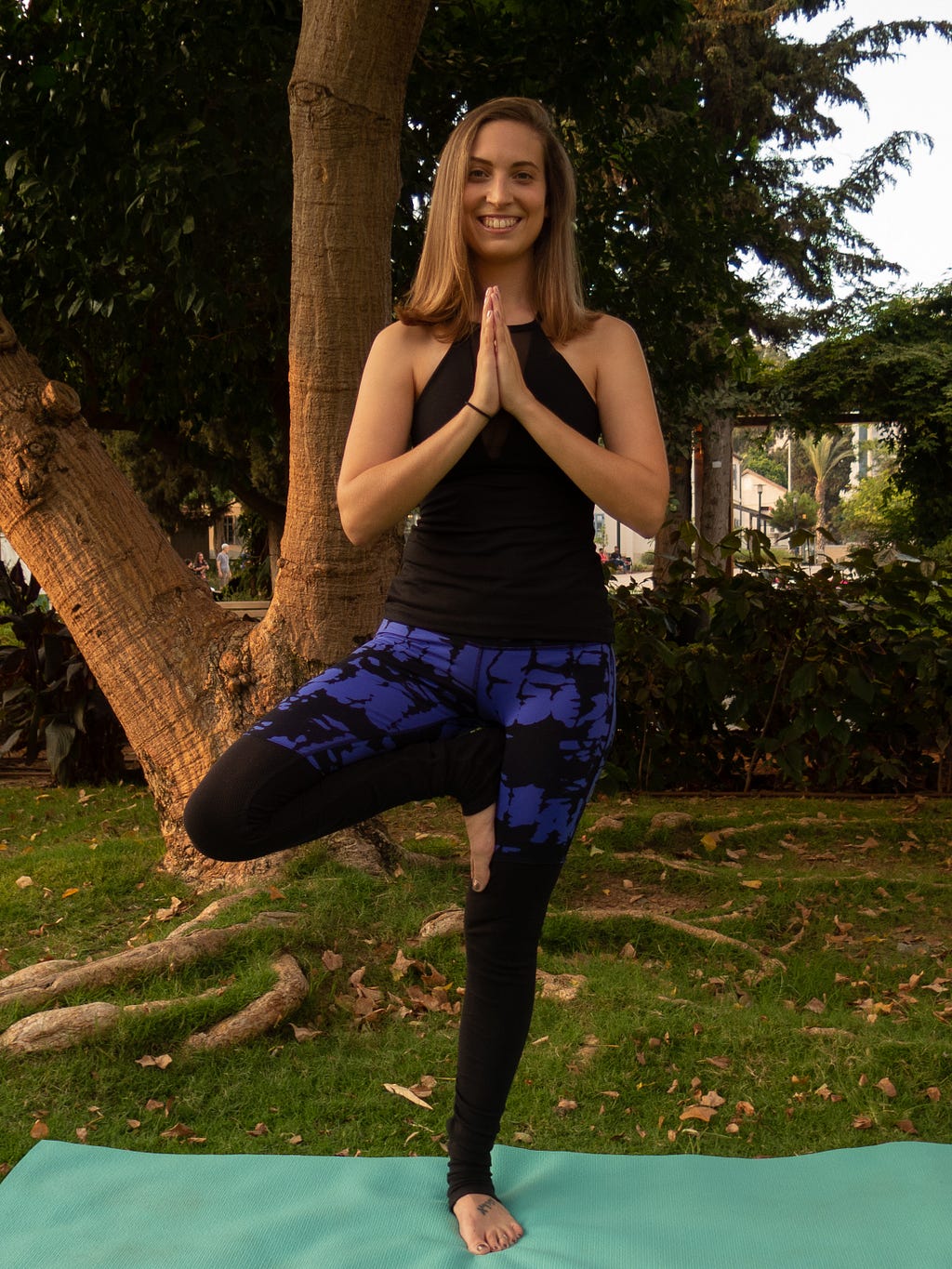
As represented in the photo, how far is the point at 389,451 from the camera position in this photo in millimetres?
2361

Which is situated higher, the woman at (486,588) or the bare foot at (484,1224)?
the woman at (486,588)

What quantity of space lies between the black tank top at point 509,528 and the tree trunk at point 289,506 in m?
1.99

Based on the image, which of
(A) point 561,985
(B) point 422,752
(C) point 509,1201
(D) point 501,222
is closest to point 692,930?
(A) point 561,985

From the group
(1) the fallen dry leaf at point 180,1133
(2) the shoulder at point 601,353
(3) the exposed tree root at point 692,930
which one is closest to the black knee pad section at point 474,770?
(2) the shoulder at point 601,353

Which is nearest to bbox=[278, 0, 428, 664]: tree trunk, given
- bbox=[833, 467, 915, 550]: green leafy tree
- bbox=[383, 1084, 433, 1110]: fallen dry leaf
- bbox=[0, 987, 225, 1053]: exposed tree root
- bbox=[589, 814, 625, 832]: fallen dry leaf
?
bbox=[0, 987, 225, 1053]: exposed tree root

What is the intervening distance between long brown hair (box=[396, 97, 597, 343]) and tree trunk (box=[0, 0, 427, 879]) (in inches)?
73.7

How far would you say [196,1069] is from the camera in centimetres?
327

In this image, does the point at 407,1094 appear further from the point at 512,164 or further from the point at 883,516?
the point at 883,516

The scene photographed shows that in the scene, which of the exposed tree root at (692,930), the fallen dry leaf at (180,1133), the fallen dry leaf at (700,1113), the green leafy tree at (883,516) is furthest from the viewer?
the green leafy tree at (883,516)

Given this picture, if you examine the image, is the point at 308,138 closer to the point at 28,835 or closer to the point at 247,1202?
the point at 247,1202

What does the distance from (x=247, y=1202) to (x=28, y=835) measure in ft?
13.1

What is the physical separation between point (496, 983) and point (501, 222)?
152 cm

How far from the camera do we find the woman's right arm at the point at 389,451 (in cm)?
221

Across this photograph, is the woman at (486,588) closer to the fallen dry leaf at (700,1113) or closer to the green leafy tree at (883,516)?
the fallen dry leaf at (700,1113)
